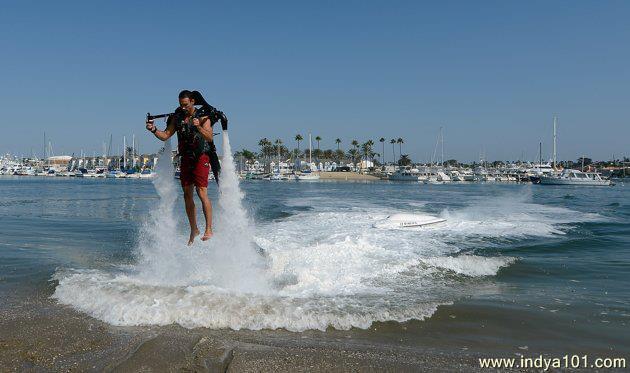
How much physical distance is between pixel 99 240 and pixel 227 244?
855 centimetres

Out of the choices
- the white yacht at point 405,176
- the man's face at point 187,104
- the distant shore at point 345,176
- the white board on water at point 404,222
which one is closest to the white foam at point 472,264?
the white board on water at point 404,222

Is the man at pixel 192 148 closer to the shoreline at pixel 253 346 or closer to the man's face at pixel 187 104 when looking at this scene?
the man's face at pixel 187 104

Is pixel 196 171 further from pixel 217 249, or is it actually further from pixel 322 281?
pixel 322 281

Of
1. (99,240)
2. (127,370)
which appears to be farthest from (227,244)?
(99,240)

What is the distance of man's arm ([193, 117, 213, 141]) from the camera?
7613mm

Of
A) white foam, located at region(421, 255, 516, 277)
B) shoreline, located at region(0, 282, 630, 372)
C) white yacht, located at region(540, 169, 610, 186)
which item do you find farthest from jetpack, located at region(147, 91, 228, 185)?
white yacht, located at region(540, 169, 610, 186)

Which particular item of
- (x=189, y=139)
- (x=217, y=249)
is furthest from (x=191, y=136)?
(x=217, y=249)

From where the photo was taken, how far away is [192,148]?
26.1 feet

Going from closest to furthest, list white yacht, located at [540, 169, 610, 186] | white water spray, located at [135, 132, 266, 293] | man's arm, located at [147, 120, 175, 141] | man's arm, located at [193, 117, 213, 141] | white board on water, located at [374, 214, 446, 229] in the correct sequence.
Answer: man's arm, located at [193, 117, 213, 141], man's arm, located at [147, 120, 175, 141], white water spray, located at [135, 132, 266, 293], white board on water, located at [374, 214, 446, 229], white yacht, located at [540, 169, 610, 186]

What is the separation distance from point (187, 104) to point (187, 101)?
49mm

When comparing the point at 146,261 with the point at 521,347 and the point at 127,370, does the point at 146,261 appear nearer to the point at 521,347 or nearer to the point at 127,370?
the point at 127,370

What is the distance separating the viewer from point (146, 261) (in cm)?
1047

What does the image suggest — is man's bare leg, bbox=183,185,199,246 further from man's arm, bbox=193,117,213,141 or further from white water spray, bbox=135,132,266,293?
man's arm, bbox=193,117,213,141

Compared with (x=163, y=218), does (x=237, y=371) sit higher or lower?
lower
